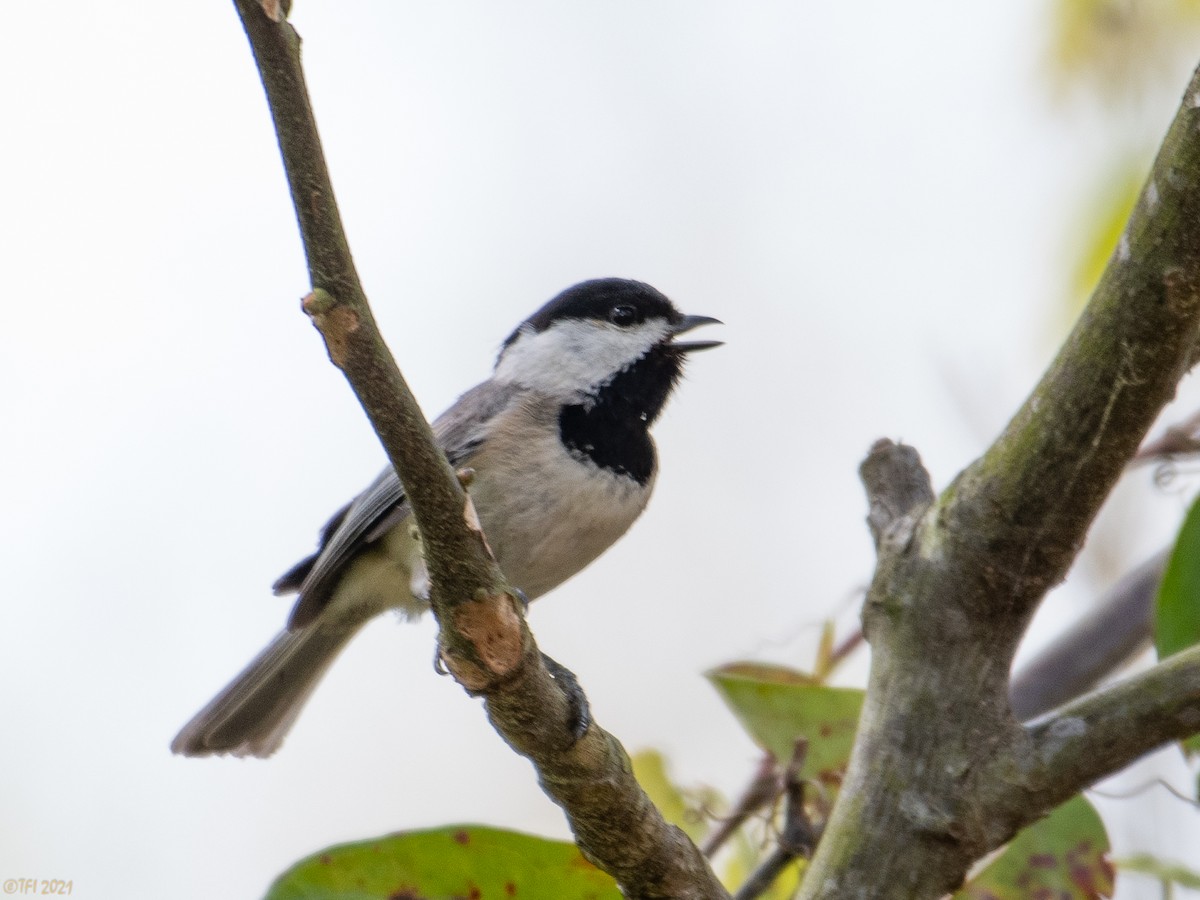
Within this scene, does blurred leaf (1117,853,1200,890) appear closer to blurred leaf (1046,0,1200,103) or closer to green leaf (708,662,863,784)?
green leaf (708,662,863,784)

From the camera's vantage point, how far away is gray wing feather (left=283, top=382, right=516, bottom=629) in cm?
245

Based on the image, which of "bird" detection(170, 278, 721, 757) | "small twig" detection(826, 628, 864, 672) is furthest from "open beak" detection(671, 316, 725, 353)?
"small twig" detection(826, 628, 864, 672)

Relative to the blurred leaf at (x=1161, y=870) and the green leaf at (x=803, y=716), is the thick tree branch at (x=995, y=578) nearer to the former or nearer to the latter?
the green leaf at (x=803, y=716)

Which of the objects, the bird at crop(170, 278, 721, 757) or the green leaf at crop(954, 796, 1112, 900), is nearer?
the green leaf at crop(954, 796, 1112, 900)

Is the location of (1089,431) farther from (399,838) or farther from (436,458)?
(399,838)

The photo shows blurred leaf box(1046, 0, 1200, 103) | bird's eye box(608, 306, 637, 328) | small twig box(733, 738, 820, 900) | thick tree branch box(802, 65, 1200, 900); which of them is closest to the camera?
thick tree branch box(802, 65, 1200, 900)

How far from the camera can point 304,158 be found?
1.12m

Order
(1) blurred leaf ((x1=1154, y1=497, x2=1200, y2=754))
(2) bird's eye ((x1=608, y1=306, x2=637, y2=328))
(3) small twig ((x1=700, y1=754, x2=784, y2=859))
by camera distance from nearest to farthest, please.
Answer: (1) blurred leaf ((x1=1154, y1=497, x2=1200, y2=754)), (3) small twig ((x1=700, y1=754, x2=784, y2=859)), (2) bird's eye ((x1=608, y1=306, x2=637, y2=328))

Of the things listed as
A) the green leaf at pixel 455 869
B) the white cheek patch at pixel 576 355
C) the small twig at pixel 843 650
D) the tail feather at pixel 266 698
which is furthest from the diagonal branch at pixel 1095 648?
the tail feather at pixel 266 698

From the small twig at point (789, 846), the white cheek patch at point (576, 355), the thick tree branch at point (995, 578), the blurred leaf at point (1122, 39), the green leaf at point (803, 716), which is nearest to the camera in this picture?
the thick tree branch at point (995, 578)

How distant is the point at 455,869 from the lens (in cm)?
179

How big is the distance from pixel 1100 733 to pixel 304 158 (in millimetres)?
1061

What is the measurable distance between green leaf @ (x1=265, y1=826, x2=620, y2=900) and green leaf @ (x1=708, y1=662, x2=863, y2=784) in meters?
0.38

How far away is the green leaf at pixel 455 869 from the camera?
5.71 feet
